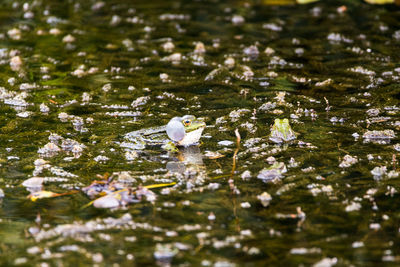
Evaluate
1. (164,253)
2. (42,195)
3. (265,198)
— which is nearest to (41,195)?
(42,195)

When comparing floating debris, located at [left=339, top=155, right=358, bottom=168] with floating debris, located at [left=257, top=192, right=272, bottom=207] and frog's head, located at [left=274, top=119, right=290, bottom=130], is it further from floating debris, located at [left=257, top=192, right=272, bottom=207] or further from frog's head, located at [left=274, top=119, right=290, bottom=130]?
floating debris, located at [left=257, top=192, right=272, bottom=207]

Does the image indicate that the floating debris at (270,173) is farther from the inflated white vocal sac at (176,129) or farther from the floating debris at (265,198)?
the inflated white vocal sac at (176,129)

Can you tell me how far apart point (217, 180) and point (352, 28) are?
16.1 feet

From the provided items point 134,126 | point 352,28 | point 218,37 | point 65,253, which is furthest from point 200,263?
point 352,28

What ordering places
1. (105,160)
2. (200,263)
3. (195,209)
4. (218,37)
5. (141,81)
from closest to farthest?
(200,263) → (195,209) → (105,160) → (141,81) → (218,37)

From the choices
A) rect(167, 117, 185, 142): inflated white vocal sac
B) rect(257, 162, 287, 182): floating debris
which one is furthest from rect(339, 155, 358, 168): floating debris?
rect(167, 117, 185, 142): inflated white vocal sac

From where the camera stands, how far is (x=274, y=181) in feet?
11.8

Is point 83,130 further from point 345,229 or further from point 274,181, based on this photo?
point 345,229

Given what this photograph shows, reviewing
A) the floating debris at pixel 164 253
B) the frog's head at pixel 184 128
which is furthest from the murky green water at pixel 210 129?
the frog's head at pixel 184 128

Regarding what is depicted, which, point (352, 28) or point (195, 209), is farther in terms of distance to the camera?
point (352, 28)

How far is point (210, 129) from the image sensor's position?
463cm

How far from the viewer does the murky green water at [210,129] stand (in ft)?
9.67

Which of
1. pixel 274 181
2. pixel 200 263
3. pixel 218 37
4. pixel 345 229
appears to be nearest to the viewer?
pixel 200 263

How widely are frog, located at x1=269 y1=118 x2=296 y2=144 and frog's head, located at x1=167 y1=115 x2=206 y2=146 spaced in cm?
60
